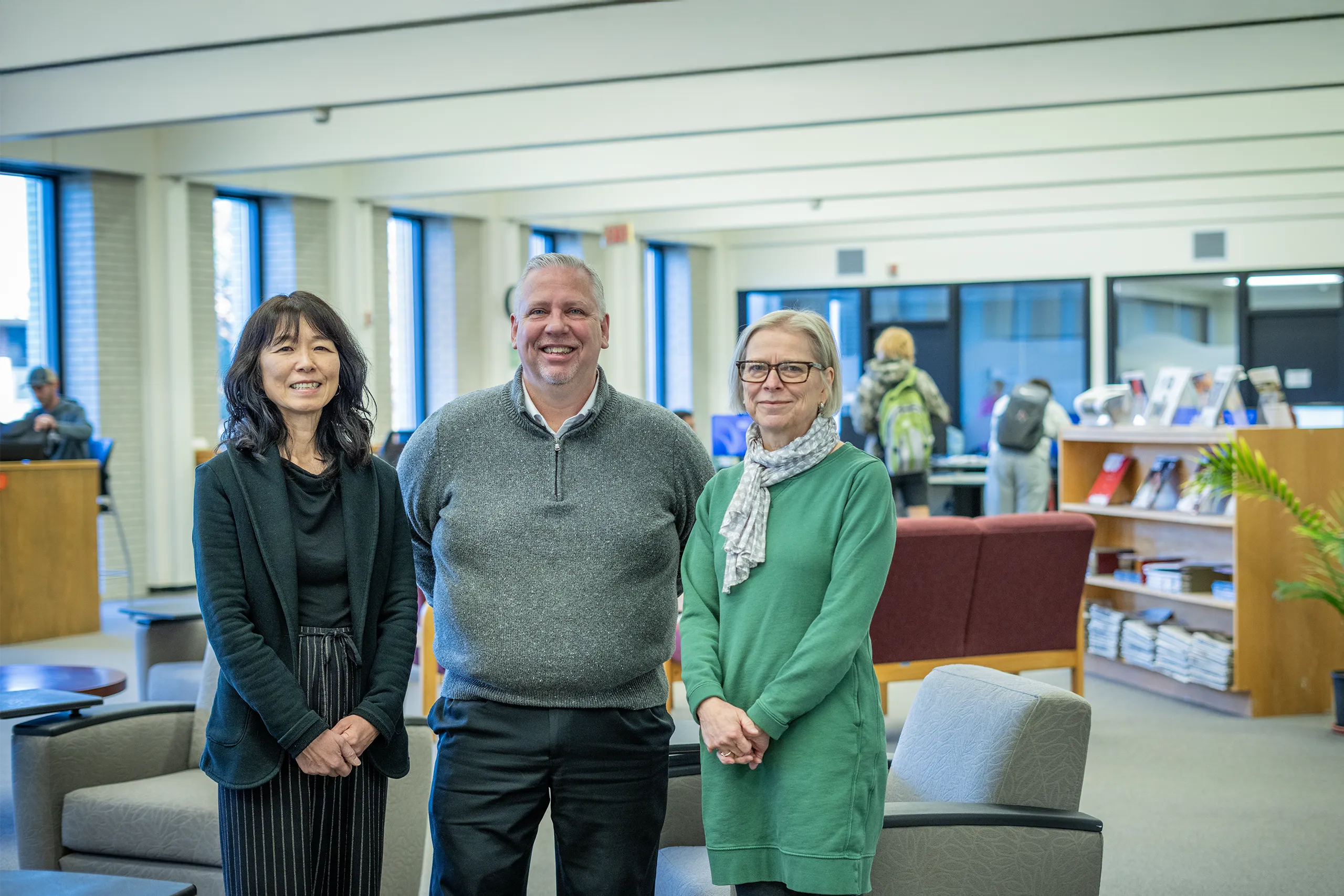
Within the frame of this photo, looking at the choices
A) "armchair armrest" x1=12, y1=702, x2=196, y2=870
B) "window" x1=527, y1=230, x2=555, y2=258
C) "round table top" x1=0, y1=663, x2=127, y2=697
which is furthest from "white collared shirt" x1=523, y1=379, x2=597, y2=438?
"window" x1=527, y1=230, x2=555, y2=258

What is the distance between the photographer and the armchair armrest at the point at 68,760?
10.6ft

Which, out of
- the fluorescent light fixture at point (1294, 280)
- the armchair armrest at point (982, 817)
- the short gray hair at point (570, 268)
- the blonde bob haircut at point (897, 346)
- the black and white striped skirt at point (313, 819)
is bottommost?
the armchair armrest at point (982, 817)

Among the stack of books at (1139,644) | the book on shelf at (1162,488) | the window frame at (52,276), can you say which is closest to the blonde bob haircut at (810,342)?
the stack of books at (1139,644)

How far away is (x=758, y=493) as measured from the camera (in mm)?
2086

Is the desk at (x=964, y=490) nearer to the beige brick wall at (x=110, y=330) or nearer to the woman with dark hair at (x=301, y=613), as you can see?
the beige brick wall at (x=110, y=330)

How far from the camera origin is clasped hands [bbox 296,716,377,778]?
206 centimetres

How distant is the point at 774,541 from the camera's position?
2.07 meters

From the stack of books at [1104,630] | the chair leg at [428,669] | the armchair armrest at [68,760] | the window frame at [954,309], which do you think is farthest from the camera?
the window frame at [954,309]

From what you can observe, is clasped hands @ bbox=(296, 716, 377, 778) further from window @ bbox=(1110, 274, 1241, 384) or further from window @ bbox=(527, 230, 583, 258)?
window @ bbox=(1110, 274, 1241, 384)

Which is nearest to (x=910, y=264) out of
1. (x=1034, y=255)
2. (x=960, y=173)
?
(x=1034, y=255)

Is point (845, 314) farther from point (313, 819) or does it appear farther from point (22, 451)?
point (313, 819)

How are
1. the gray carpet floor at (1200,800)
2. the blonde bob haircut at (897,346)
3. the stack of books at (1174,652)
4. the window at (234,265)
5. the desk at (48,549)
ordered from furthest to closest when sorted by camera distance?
the window at (234,265), the desk at (48,549), the blonde bob haircut at (897,346), the stack of books at (1174,652), the gray carpet floor at (1200,800)

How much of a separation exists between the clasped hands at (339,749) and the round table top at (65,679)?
2021mm

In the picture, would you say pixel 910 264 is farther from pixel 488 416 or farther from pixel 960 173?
pixel 488 416
